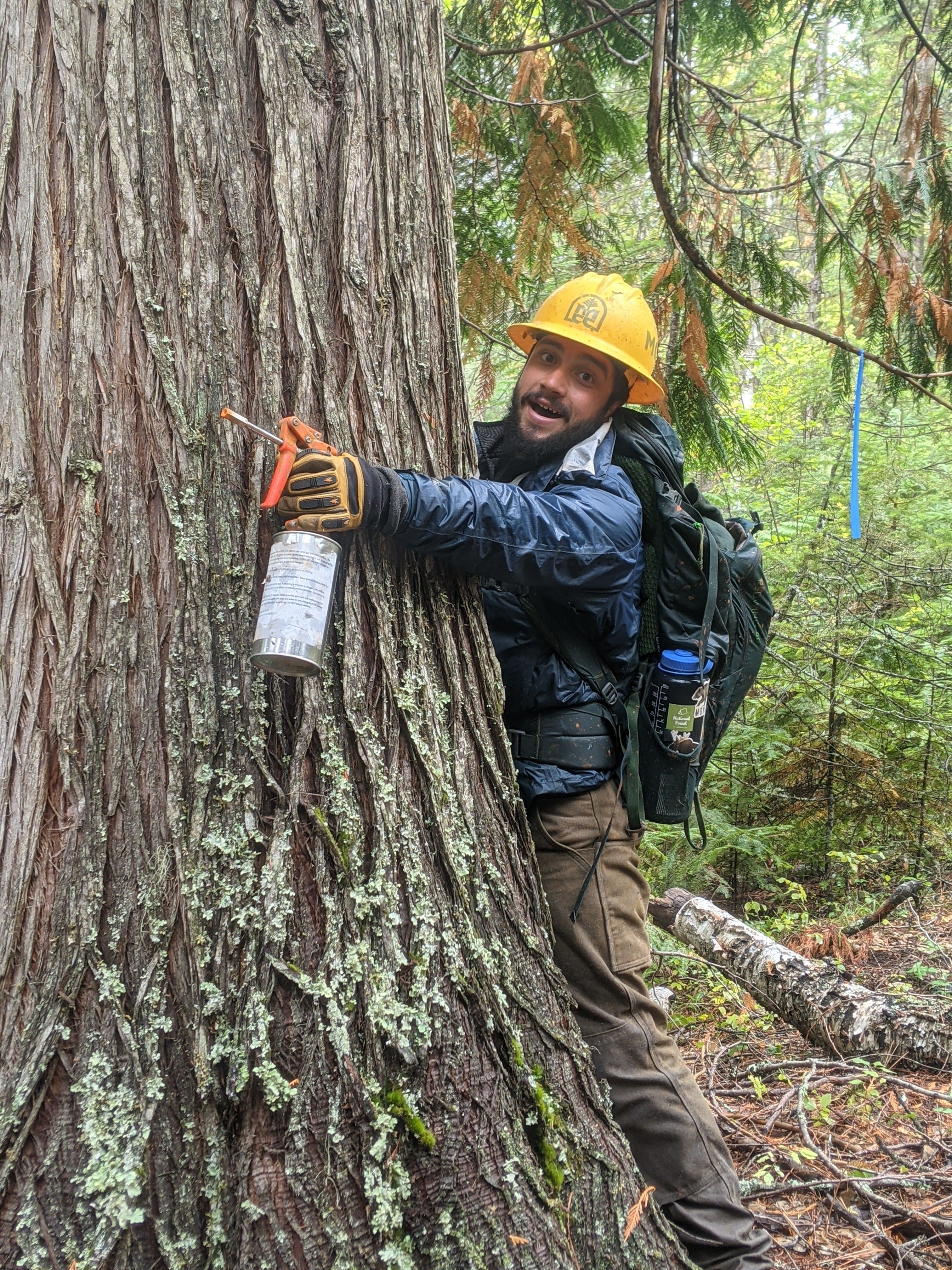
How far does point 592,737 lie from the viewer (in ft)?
9.00

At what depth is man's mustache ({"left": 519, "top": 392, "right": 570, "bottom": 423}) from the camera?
316 cm

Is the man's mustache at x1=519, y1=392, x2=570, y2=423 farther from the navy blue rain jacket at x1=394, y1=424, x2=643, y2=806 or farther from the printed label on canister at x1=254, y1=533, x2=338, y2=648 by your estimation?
the printed label on canister at x1=254, y1=533, x2=338, y2=648

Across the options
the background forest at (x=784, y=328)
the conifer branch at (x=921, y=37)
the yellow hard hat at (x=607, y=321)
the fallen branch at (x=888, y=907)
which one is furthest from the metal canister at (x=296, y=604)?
the fallen branch at (x=888, y=907)

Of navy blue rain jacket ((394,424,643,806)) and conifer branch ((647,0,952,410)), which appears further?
conifer branch ((647,0,952,410))

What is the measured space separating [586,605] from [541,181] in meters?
2.36

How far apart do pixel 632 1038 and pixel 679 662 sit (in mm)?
1095

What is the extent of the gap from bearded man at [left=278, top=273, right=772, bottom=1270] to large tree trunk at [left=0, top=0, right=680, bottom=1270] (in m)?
0.34

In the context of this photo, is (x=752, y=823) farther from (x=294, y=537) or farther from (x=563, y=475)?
(x=294, y=537)

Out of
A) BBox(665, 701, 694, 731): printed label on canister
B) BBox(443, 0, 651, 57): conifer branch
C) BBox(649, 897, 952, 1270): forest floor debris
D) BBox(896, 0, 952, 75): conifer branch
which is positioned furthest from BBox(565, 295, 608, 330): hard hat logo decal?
BBox(649, 897, 952, 1270): forest floor debris

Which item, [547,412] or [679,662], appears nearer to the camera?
[679,662]

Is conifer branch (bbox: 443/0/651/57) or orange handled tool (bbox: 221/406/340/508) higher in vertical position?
conifer branch (bbox: 443/0/651/57)

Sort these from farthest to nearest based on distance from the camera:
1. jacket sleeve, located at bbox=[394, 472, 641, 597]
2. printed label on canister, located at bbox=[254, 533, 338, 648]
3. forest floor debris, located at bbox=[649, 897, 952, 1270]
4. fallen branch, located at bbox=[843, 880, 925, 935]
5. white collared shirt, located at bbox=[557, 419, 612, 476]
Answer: fallen branch, located at bbox=[843, 880, 925, 935] < white collared shirt, located at bbox=[557, 419, 612, 476] < forest floor debris, located at bbox=[649, 897, 952, 1270] < jacket sleeve, located at bbox=[394, 472, 641, 597] < printed label on canister, located at bbox=[254, 533, 338, 648]

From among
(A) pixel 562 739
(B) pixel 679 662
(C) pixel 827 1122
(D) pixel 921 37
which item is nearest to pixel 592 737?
(A) pixel 562 739

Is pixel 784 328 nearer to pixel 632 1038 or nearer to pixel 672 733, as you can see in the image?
pixel 672 733
